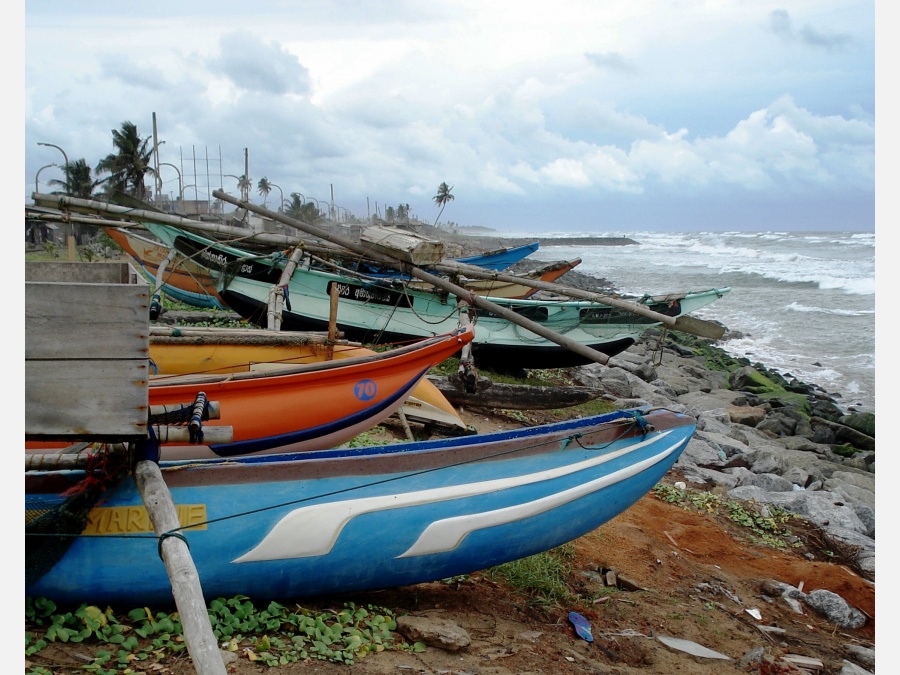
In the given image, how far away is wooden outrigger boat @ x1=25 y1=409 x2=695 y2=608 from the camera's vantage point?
3.66 meters

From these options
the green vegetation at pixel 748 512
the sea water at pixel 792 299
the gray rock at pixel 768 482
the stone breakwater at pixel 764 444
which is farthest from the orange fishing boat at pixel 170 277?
the sea water at pixel 792 299

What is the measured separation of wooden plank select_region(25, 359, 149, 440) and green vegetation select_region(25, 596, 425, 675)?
120 cm

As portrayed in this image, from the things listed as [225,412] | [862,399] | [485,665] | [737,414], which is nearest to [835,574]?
[485,665]

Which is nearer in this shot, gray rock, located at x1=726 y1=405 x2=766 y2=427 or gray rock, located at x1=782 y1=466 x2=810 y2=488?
gray rock, located at x1=782 y1=466 x2=810 y2=488

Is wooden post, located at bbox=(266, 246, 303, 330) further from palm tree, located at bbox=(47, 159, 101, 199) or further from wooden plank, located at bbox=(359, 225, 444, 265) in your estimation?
palm tree, located at bbox=(47, 159, 101, 199)

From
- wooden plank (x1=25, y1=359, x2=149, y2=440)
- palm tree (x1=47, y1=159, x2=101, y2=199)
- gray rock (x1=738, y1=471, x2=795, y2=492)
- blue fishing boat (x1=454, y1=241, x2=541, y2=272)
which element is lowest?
gray rock (x1=738, y1=471, x2=795, y2=492)

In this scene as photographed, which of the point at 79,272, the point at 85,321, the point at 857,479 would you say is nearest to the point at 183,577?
the point at 85,321

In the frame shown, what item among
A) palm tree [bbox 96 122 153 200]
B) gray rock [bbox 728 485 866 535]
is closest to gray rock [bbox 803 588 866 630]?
gray rock [bbox 728 485 866 535]

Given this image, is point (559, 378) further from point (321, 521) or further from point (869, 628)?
point (321, 521)

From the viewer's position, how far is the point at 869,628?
18.1 ft

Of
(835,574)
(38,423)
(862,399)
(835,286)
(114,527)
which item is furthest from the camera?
(835,286)

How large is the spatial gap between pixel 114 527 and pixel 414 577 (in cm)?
164

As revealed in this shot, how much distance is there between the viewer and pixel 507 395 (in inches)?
385

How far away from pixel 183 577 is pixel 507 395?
24.3ft
